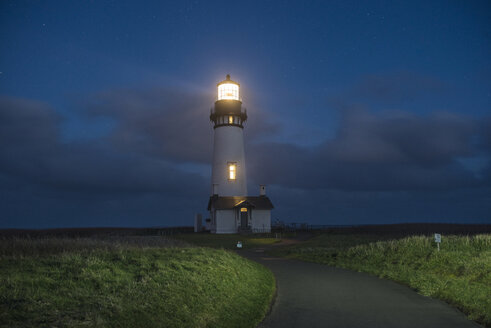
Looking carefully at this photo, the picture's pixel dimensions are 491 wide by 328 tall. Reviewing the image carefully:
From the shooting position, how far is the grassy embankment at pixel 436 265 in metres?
11.1

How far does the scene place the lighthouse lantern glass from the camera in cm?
4997

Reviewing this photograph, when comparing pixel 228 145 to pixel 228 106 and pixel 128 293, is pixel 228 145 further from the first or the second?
pixel 128 293

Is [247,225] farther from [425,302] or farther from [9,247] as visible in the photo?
[425,302]

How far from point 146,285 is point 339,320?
464 centimetres

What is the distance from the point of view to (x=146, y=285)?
9.57 meters

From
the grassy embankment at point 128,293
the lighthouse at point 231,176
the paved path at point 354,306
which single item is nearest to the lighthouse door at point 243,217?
the lighthouse at point 231,176

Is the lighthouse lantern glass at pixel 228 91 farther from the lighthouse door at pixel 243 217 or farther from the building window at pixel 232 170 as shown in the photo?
the lighthouse door at pixel 243 217

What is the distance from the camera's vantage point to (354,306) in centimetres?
1064

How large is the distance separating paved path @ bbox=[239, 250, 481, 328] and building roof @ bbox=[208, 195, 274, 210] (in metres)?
31.7

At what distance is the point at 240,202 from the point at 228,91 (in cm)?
1413

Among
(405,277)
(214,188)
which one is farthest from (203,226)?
(405,277)

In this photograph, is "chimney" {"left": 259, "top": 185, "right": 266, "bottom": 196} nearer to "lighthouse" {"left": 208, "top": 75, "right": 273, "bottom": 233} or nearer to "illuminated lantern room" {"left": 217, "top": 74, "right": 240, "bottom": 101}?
"lighthouse" {"left": 208, "top": 75, "right": 273, "bottom": 233}

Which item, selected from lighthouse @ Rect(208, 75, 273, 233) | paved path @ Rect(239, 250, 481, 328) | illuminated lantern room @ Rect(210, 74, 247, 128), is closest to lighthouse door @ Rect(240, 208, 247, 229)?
lighthouse @ Rect(208, 75, 273, 233)

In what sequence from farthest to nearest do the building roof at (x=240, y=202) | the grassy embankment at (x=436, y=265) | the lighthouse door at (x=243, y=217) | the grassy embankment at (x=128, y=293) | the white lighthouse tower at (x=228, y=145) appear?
the white lighthouse tower at (x=228, y=145), the lighthouse door at (x=243, y=217), the building roof at (x=240, y=202), the grassy embankment at (x=436, y=265), the grassy embankment at (x=128, y=293)
